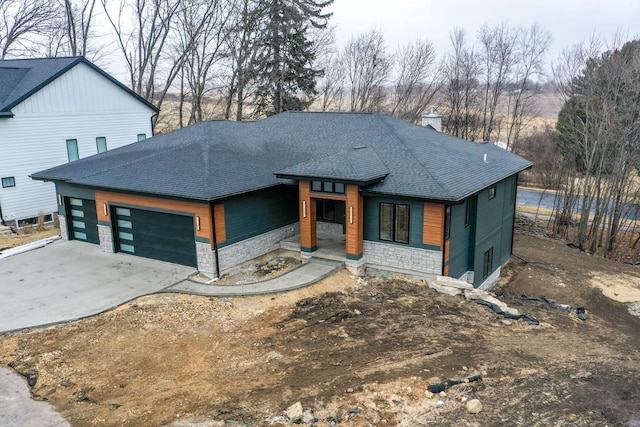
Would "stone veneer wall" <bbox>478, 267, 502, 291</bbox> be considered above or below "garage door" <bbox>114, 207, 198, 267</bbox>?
below

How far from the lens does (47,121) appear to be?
2161 cm

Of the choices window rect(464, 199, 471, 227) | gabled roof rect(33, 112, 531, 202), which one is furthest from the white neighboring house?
window rect(464, 199, 471, 227)

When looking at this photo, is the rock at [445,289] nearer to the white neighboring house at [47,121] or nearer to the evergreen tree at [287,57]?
the white neighboring house at [47,121]

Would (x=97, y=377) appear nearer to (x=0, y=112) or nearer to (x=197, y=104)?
(x=0, y=112)

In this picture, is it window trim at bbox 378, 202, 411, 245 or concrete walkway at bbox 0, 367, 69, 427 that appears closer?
concrete walkway at bbox 0, 367, 69, 427

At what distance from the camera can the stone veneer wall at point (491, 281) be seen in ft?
56.3

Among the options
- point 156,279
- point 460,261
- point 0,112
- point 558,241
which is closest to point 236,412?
point 156,279

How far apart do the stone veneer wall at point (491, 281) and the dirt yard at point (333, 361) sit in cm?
337

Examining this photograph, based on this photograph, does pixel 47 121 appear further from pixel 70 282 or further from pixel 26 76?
pixel 70 282

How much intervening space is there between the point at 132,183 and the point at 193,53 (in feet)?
93.2

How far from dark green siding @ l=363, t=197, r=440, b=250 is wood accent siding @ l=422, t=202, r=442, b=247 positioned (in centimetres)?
12

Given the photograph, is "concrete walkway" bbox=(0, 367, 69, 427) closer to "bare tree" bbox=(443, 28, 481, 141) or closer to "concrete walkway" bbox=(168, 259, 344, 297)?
"concrete walkway" bbox=(168, 259, 344, 297)

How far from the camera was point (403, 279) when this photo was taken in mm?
13914

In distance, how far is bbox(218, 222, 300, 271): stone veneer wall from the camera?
1425 centimetres
